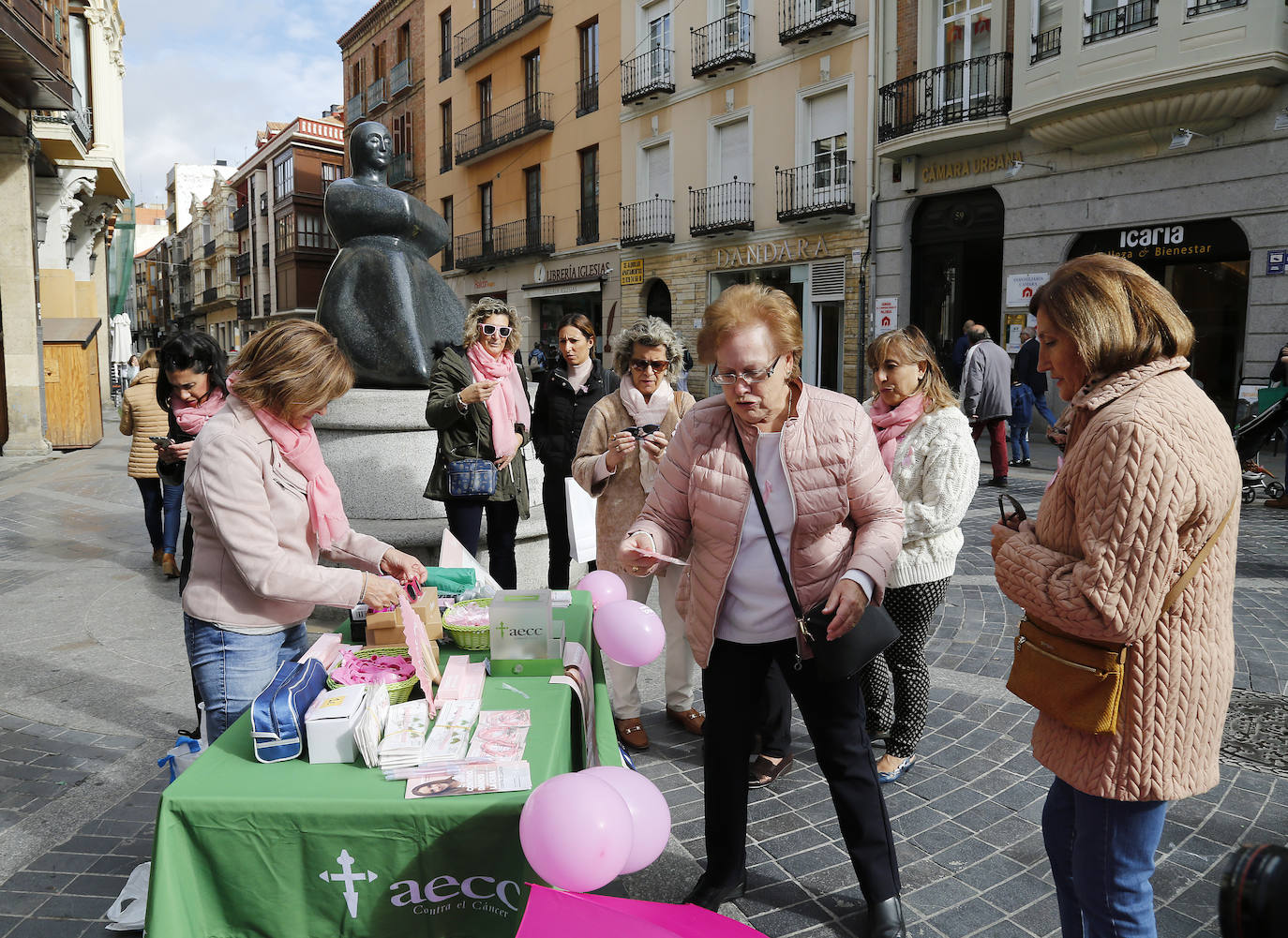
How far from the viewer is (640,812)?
197 centimetres

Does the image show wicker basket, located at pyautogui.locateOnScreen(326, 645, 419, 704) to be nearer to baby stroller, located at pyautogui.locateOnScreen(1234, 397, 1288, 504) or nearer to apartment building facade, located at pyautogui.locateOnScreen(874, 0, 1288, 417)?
baby stroller, located at pyautogui.locateOnScreen(1234, 397, 1288, 504)

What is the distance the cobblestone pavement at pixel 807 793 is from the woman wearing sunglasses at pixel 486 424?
1.21m

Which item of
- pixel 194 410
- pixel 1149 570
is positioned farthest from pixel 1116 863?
pixel 194 410

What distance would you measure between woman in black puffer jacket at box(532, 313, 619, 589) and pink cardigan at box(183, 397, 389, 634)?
85.7 inches

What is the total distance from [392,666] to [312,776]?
50 centimetres

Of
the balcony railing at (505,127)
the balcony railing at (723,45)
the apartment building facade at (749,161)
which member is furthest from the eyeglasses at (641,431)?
the balcony railing at (505,127)

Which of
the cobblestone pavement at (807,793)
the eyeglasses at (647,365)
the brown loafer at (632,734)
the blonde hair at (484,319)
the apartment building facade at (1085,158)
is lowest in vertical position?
the cobblestone pavement at (807,793)

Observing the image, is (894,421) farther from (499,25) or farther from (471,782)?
(499,25)

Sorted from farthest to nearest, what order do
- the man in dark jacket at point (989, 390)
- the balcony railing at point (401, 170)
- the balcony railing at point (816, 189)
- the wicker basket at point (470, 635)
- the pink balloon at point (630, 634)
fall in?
the balcony railing at point (401, 170)
the balcony railing at point (816, 189)
the man in dark jacket at point (989, 390)
the pink balloon at point (630, 634)
the wicker basket at point (470, 635)

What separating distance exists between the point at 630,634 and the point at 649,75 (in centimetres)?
2141

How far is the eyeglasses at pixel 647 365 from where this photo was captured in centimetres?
380

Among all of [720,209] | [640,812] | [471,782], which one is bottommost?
[640,812]

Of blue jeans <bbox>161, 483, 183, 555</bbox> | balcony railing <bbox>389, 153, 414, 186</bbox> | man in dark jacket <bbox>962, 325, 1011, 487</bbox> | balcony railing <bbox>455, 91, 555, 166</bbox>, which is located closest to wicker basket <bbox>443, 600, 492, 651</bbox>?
blue jeans <bbox>161, 483, 183, 555</bbox>

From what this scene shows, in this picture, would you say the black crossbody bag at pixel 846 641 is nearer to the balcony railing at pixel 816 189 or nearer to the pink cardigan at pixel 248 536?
the pink cardigan at pixel 248 536
